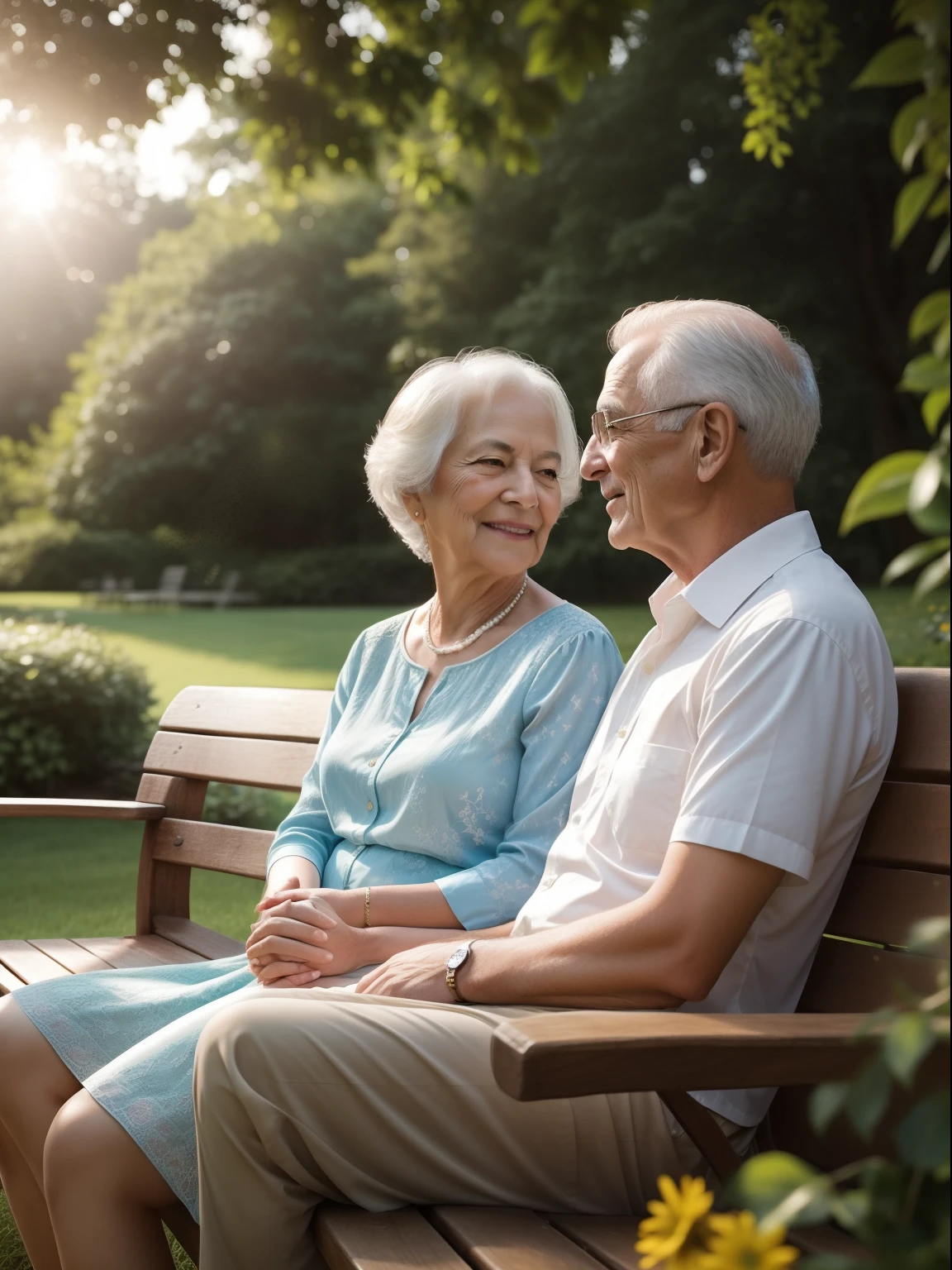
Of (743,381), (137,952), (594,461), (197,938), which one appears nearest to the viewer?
(743,381)

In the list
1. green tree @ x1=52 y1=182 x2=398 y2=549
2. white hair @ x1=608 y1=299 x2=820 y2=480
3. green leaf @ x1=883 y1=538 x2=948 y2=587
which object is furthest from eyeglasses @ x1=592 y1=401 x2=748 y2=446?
green tree @ x1=52 y1=182 x2=398 y2=549

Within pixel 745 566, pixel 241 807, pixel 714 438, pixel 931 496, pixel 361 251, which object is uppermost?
pixel 361 251

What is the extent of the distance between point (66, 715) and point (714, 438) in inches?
286

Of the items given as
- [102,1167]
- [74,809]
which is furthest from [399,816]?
[74,809]

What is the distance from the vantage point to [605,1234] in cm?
187

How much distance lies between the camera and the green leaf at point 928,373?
3.84ft

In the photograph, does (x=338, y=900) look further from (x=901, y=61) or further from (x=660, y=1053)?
(x=901, y=61)

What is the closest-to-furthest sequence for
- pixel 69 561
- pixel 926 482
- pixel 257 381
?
pixel 926 482 → pixel 257 381 → pixel 69 561

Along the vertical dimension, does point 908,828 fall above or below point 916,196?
below

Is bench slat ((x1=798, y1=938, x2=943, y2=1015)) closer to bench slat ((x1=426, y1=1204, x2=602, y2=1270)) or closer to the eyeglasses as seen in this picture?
bench slat ((x1=426, y1=1204, x2=602, y2=1270))

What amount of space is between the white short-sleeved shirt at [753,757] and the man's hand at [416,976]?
0.51ft

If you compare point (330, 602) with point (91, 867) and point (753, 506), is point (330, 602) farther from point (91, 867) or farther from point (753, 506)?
point (753, 506)

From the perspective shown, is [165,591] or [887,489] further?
[165,591]

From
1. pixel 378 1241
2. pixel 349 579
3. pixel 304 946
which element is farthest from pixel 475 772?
pixel 349 579
